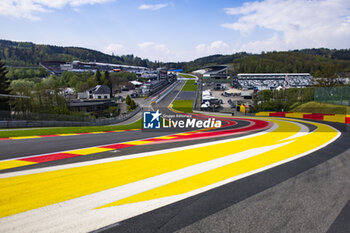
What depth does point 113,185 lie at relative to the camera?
492 cm

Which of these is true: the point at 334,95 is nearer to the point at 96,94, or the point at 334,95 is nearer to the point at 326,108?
the point at 326,108

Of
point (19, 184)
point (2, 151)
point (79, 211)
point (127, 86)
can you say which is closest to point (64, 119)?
point (2, 151)

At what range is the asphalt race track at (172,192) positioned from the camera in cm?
341

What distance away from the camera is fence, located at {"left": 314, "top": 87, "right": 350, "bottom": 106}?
3153cm

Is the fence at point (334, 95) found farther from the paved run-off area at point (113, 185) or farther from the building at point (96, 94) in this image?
the building at point (96, 94)

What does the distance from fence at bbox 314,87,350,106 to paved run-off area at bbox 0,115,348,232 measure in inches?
1206

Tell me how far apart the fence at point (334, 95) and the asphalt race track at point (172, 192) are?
98.5ft

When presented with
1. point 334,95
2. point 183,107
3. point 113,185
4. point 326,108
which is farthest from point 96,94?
point 113,185

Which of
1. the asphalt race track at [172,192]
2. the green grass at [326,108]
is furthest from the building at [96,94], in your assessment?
the asphalt race track at [172,192]

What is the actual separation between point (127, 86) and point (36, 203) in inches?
4618

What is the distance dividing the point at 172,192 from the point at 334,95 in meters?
38.3

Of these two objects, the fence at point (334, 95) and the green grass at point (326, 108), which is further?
the fence at point (334, 95)

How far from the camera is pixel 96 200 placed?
4172 millimetres

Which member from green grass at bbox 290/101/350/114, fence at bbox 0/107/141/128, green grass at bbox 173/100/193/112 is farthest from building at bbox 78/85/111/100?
green grass at bbox 290/101/350/114
